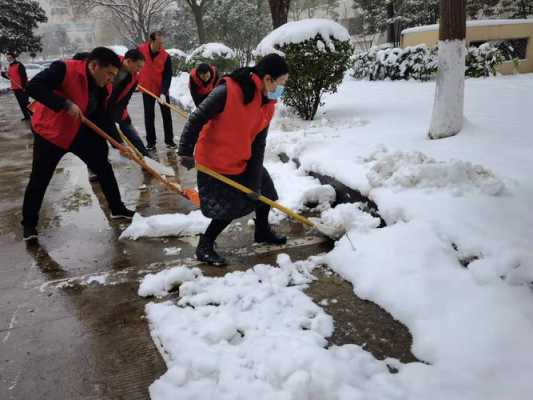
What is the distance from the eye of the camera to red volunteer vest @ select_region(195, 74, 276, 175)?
2641 mm

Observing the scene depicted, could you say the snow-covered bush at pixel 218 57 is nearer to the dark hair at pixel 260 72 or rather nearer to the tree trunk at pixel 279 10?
the tree trunk at pixel 279 10

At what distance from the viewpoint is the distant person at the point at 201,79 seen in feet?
20.2

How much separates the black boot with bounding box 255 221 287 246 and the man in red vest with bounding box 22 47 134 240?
1.59 m

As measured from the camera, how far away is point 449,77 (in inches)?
175

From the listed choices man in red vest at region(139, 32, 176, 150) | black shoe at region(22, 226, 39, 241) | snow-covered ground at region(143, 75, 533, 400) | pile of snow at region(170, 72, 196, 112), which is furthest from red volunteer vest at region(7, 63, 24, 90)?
snow-covered ground at region(143, 75, 533, 400)

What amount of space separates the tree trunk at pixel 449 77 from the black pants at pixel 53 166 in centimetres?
329

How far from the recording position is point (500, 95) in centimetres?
712

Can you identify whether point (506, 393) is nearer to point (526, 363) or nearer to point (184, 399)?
point (526, 363)

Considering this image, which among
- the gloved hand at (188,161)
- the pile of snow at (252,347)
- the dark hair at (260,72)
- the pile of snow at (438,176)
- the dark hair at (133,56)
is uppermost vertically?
the dark hair at (133,56)

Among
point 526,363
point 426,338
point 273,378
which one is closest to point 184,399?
point 273,378

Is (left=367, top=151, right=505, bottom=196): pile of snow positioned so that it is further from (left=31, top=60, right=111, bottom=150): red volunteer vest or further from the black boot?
(left=31, top=60, right=111, bottom=150): red volunteer vest

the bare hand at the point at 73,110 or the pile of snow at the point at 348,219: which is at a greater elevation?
the bare hand at the point at 73,110

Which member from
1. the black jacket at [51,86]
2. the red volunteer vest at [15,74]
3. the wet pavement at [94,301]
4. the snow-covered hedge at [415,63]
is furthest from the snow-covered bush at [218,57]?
the black jacket at [51,86]

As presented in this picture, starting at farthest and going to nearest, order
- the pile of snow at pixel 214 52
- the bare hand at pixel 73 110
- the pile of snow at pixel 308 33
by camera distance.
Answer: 1. the pile of snow at pixel 214 52
2. the pile of snow at pixel 308 33
3. the bare hand at pixel 73 110
